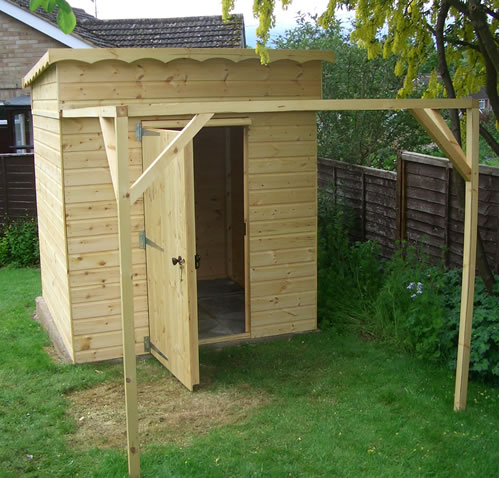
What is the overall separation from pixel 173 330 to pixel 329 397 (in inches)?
60.4

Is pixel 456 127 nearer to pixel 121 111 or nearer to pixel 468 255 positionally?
pixel 468 255

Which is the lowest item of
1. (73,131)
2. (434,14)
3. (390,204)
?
(390,204)

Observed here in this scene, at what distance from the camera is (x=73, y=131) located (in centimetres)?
684

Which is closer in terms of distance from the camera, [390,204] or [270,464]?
[270,464]

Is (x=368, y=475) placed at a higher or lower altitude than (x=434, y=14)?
lower

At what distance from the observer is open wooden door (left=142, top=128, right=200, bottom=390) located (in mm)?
6121

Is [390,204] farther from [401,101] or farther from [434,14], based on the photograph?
[401,101]

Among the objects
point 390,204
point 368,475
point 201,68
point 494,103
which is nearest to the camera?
point 368,475

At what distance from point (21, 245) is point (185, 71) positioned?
23.1 ft

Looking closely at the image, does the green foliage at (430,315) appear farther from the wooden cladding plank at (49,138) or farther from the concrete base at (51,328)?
the wooden cladding plank at (49,138)

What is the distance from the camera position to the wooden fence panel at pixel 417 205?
7.13 m

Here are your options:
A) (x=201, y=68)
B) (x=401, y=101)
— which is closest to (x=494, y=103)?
(x=401, y=101)

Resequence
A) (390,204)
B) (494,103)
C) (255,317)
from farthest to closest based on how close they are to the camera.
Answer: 1. (390,204)
2. (255,317)
3. (494,103)

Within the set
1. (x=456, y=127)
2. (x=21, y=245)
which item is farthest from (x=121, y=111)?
(x=21, y=245)
